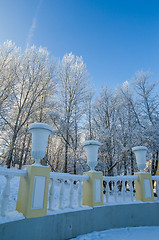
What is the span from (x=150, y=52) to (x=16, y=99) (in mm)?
8706

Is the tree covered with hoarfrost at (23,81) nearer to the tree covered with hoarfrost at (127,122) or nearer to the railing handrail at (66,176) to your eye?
the tree covered with hoarfrost at (127,122)

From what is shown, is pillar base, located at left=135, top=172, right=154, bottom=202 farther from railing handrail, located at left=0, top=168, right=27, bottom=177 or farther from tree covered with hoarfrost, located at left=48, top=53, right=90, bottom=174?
tree covered with hoarfrost, located at left=48, top=53, right=90, bottom=174

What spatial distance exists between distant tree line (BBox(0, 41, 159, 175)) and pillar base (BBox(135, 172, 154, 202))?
15.2 ft

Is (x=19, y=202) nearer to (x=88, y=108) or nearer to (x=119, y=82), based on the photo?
(x=88, y=108)

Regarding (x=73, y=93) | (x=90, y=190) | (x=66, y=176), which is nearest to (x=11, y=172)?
(x=66, y=176)

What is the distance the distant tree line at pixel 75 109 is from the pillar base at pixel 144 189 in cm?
464

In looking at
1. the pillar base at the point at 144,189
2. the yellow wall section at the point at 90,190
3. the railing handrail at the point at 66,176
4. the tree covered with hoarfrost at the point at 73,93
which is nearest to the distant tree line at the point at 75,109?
the tree covered with hoarfrost at the point at 73,93

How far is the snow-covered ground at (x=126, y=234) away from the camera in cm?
226

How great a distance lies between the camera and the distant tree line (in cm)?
844

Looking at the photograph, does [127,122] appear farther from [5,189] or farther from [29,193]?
[5,189]

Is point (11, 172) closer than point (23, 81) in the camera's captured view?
Yes

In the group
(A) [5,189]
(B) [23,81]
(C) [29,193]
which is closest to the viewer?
(A) [5,189]

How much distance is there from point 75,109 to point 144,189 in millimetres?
7924

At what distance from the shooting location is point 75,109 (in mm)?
10578
